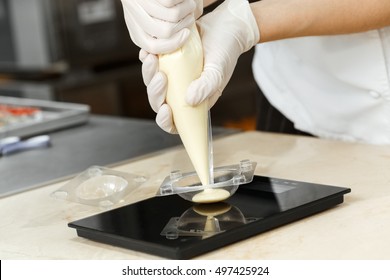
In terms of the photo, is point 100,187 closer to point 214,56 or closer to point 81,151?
point 214,56

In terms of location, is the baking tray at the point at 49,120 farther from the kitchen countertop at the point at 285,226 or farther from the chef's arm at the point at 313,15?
the chef's arm at the point at 313,15

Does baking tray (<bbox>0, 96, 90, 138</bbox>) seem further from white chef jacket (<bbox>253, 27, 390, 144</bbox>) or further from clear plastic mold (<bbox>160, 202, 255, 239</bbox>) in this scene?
clear plastic mold (<bbox>160, 202, 255, 239</bbox>)

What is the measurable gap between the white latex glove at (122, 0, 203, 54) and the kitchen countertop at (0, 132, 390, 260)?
29cm

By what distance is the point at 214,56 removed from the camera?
1.40m

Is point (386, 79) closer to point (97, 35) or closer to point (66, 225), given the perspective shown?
point (66, 225)

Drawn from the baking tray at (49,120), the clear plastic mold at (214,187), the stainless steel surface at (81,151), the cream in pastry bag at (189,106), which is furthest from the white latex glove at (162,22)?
the baking tray at (49,120)

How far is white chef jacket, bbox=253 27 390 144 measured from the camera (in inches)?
68.9

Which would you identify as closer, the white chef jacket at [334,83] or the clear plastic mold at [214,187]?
the clear plastic mold at [214,187]

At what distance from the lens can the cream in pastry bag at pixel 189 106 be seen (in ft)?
4.38

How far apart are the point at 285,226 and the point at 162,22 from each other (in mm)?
383

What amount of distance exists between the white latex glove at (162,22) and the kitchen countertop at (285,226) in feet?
0.96

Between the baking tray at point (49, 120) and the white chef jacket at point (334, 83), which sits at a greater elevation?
the white chef jacket at point (334, 83)

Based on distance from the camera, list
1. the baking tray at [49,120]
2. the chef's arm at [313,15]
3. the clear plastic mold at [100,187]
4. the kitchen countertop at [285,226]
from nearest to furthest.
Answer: the kitchen countertop at [285,226] < the clear plastic mold at [100,187] < the chef's arm at [313,15] < the baking tray at [49,120]

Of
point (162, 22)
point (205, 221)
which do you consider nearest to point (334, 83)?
point (162, 22)
